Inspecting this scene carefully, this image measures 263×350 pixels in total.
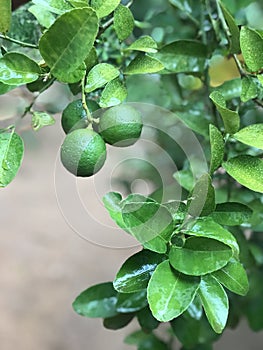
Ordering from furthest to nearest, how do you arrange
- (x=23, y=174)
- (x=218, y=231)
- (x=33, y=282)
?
(x=23, y=174) → (x=33, y=282) → (x=218, y=231)

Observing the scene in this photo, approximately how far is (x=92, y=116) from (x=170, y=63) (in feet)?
0.47

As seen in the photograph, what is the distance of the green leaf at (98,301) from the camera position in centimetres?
59

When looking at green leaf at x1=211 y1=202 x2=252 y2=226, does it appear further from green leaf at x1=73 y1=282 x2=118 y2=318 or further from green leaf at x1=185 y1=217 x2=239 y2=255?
green leaf at x1=73 y1=282 x2=118 y2=318

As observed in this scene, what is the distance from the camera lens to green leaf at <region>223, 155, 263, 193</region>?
396 mm

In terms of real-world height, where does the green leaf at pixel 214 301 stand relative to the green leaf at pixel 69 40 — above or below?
below

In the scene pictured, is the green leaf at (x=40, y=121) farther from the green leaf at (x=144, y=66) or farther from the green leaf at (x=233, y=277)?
the green leaf at (x=233, y=277)

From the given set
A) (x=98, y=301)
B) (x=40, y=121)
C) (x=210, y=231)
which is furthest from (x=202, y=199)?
(x=98, y=301)

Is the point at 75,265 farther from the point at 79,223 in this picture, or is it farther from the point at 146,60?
the point at 146,60

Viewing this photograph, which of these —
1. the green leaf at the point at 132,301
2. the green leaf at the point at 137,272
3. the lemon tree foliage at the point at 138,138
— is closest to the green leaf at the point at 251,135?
the lemon tree foliage at the point at 138,138

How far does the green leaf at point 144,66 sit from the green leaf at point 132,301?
0.80 feet

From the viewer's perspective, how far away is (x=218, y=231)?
1.30 feet

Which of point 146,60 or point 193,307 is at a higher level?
point 146,60

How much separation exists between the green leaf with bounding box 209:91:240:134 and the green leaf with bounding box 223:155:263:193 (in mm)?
22

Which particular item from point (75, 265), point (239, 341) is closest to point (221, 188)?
point (239, 341)
